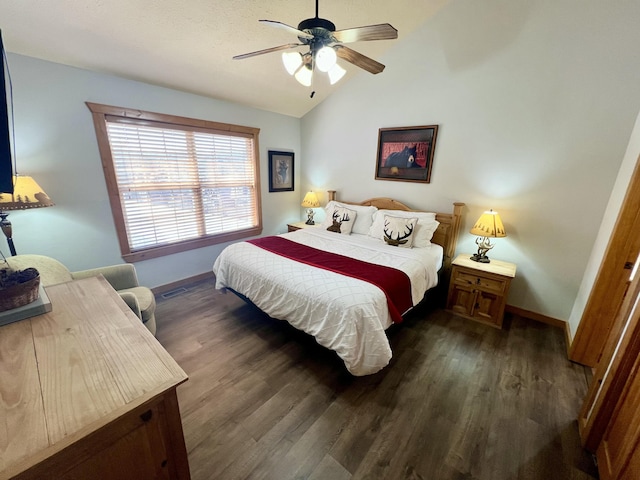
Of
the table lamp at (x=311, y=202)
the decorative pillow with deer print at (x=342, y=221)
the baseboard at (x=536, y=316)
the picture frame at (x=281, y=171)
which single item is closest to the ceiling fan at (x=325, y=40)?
the decorative pillow with deer print at (x=342, y=221)

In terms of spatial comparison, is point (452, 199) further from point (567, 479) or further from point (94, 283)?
point (94, 283)

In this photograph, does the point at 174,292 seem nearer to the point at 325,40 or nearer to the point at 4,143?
the point at 4,143

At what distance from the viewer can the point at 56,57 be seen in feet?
7.00

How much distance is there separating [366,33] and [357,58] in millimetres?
319

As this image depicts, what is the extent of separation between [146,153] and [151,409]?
9.58 feet

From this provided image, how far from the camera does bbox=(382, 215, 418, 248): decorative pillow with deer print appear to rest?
290 cm

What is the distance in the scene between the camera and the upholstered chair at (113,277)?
1775mm

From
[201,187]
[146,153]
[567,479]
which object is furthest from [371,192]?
[567,479]

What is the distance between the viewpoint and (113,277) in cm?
221

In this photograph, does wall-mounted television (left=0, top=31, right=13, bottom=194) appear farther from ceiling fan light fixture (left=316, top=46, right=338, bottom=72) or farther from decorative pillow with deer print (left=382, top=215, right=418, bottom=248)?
decorative pillow with deer print (left=382, top=215, right=418, bottom=248)

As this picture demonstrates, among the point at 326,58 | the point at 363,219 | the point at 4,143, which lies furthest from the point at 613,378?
the point at 4,143

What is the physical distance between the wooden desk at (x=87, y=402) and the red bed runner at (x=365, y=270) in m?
1.53

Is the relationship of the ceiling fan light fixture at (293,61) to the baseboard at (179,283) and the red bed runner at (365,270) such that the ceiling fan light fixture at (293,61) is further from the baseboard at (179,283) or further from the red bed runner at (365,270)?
the baseboard at (179,283)

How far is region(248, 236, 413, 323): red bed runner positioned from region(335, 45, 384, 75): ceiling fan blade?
1553 millimetres
